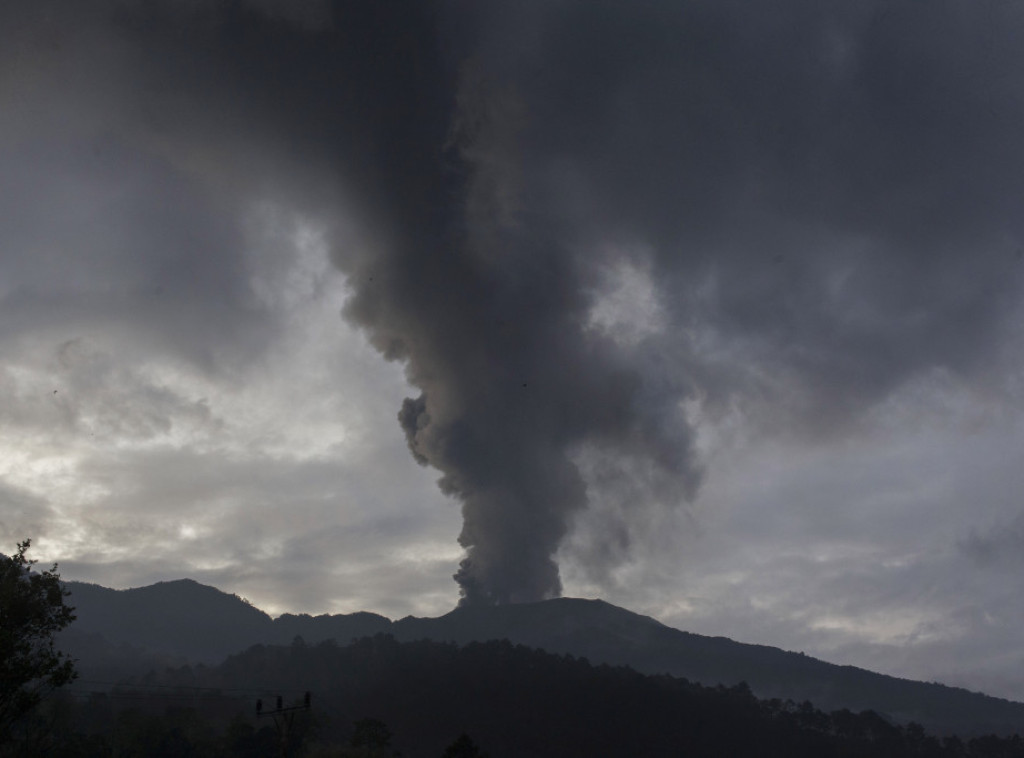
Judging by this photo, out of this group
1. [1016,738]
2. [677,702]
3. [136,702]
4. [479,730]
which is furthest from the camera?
[677,702]

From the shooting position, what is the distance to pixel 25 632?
34.8m

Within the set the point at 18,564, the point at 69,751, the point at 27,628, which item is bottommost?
the point at 69,751

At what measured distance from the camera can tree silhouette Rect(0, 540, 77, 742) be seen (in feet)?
105

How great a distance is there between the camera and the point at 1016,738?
613 feet

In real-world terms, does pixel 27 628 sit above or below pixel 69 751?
above

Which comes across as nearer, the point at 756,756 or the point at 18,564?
the point at 18,564

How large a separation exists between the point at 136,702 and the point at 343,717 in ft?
149

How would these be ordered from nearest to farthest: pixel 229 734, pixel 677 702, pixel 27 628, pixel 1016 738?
pixel 27 628
pixel 229 734
pixel 1016 738
pixel 677 702

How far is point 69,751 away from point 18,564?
5408 cm

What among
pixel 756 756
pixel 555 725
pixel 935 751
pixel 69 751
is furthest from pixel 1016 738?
pixel 69 751

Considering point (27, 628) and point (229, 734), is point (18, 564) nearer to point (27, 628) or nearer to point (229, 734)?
point (27, 628)

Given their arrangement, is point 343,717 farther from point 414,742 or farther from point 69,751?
point 69,751

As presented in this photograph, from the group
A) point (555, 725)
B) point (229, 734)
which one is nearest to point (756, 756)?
point (555, 725)

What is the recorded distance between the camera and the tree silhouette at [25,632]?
3200cm
